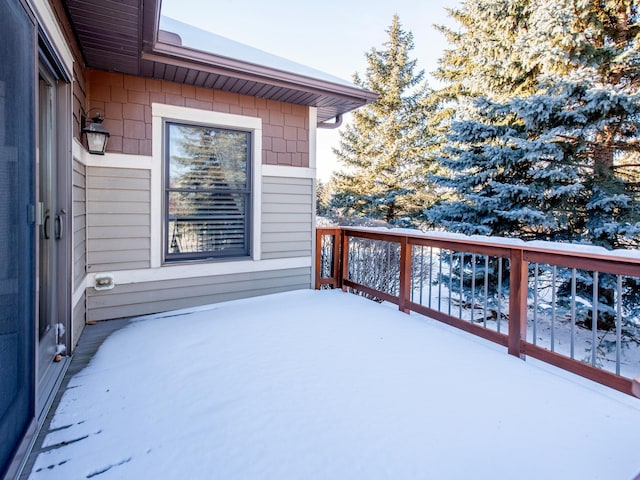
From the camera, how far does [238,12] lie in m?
8.73

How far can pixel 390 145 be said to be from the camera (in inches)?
467

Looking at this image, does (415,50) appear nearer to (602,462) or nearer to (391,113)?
(391,113)

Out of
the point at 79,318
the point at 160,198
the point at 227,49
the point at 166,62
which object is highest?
the point at 227,49

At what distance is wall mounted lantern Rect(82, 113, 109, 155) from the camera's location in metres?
3.25

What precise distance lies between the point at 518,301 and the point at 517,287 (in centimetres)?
10

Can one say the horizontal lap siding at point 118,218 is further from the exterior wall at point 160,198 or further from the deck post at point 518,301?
the deck post at point 518,301

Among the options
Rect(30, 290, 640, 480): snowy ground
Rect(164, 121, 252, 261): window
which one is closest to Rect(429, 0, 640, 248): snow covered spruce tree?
Rect(30, 290, 640, 480): snowy ground

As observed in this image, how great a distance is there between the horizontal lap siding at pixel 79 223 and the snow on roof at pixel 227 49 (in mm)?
1475

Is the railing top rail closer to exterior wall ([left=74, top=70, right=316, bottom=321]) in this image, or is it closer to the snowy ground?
the snowy ground

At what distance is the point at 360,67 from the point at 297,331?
11764 mm

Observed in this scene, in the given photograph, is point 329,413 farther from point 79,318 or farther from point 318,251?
point 318,251

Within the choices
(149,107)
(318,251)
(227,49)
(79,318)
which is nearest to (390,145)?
(318,251)

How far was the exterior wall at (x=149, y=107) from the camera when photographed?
11.6 feet

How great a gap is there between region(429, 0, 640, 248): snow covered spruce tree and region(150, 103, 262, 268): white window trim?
3.01m
